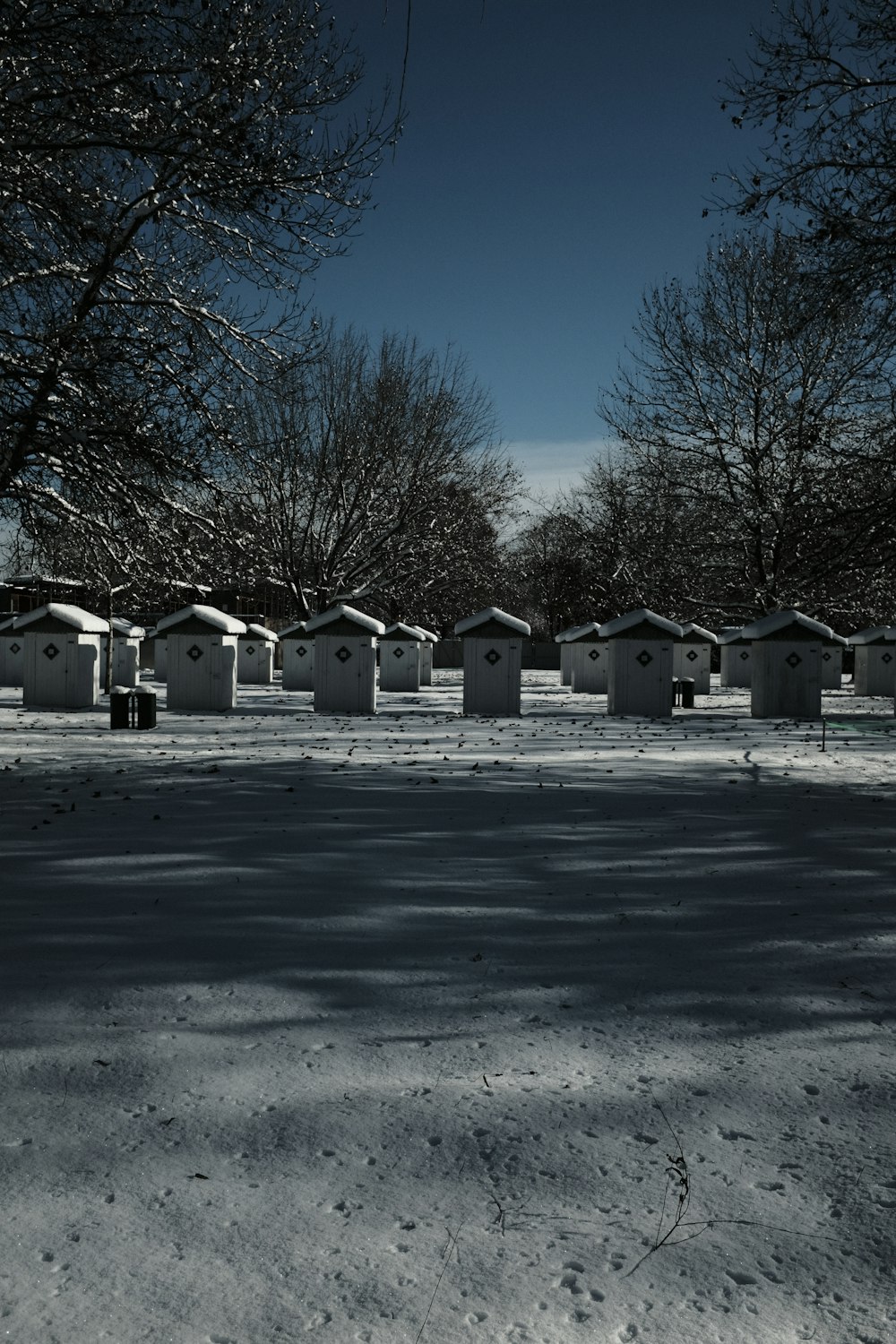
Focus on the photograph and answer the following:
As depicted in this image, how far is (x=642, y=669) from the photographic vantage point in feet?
72.4

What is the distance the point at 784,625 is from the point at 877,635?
11.4 metres

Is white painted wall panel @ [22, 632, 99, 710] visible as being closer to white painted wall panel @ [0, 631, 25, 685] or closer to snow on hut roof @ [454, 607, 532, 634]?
snow on hut roof @ [454, 607, 532, 634]

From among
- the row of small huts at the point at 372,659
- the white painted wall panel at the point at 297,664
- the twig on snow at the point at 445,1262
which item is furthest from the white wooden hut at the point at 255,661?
the twig on snow at the point at 445,1262

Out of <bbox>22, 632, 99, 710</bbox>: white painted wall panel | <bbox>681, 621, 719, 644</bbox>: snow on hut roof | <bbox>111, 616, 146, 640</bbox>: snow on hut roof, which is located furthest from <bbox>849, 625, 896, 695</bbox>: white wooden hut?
<bbox>22, 632, 99, 710</bbox>: white painted wall panel

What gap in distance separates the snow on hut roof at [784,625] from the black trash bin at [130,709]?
40.2ft

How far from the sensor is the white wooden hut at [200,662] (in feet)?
70.9

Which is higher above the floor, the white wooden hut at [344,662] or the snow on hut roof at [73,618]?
the snow on hut roof at [73,618]

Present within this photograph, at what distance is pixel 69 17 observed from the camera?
7.66 m

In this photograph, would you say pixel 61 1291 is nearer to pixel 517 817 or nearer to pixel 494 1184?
pixel 494 1184

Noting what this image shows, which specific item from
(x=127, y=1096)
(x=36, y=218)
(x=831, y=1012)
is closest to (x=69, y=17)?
(x=36, y=218)

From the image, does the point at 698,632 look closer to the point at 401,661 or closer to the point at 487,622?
the point at 401,661

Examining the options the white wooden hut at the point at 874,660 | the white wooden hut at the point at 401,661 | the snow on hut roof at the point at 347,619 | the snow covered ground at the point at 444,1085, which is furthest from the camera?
the white wooden hut at the point at 874,660

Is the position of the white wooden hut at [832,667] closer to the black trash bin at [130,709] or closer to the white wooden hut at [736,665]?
the white wooden hut at [736,665]

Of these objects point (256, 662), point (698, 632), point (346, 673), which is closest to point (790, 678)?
point (346, 673)
